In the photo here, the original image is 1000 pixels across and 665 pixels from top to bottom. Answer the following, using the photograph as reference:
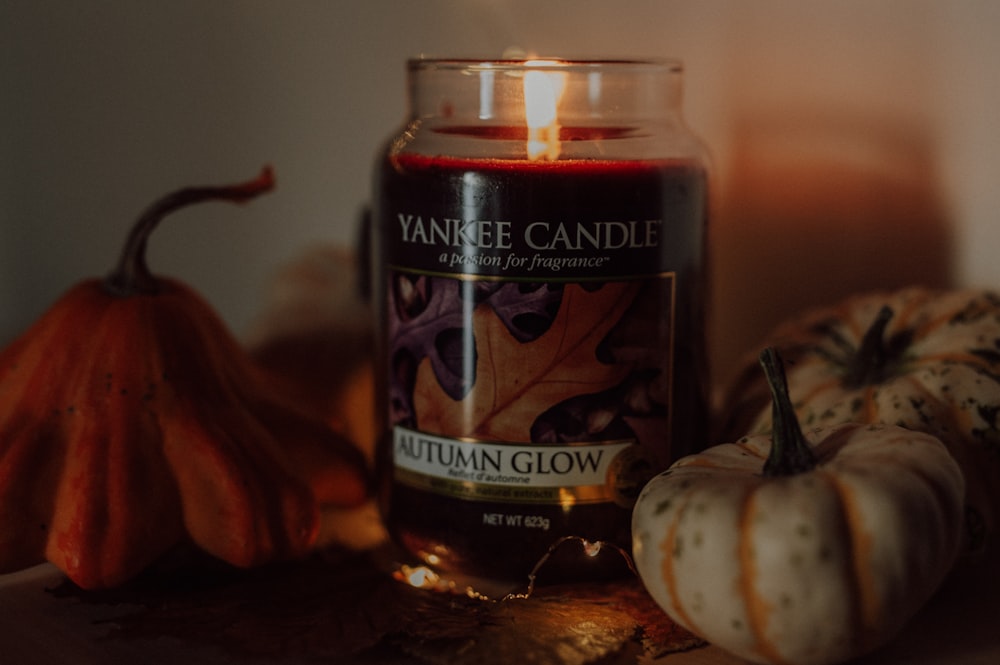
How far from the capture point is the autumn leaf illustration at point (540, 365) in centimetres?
62

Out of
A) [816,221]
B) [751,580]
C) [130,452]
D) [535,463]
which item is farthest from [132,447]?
[816,221]

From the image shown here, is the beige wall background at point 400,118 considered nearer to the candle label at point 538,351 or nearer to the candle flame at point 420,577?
the candle label at point 538,351

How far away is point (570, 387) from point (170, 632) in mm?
259

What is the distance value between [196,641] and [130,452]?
0.12 m

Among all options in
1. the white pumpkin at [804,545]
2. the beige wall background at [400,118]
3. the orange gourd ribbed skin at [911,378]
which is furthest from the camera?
the beige wall background at [400,118]

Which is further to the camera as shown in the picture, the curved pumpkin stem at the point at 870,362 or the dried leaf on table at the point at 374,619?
the curved pumpkin stem at the point at 870,362

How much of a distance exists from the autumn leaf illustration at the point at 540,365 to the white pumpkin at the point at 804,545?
12 centimetres

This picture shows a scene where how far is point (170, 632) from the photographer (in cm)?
59

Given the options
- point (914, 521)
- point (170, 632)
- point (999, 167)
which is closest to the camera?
point (914, 521)

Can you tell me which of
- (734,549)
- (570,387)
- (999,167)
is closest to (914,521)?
(734,549)

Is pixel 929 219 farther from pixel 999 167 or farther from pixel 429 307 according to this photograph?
pixel 429 307

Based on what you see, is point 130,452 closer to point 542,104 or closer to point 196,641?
point 196,641

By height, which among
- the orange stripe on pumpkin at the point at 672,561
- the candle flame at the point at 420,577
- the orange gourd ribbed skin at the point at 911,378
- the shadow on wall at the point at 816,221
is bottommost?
the candle flame at the point at 420,577

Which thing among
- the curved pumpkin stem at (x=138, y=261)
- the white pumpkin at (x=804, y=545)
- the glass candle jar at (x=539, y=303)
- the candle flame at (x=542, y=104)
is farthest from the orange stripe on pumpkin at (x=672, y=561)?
the curved pumpkin stem at (x=138, y=261)
